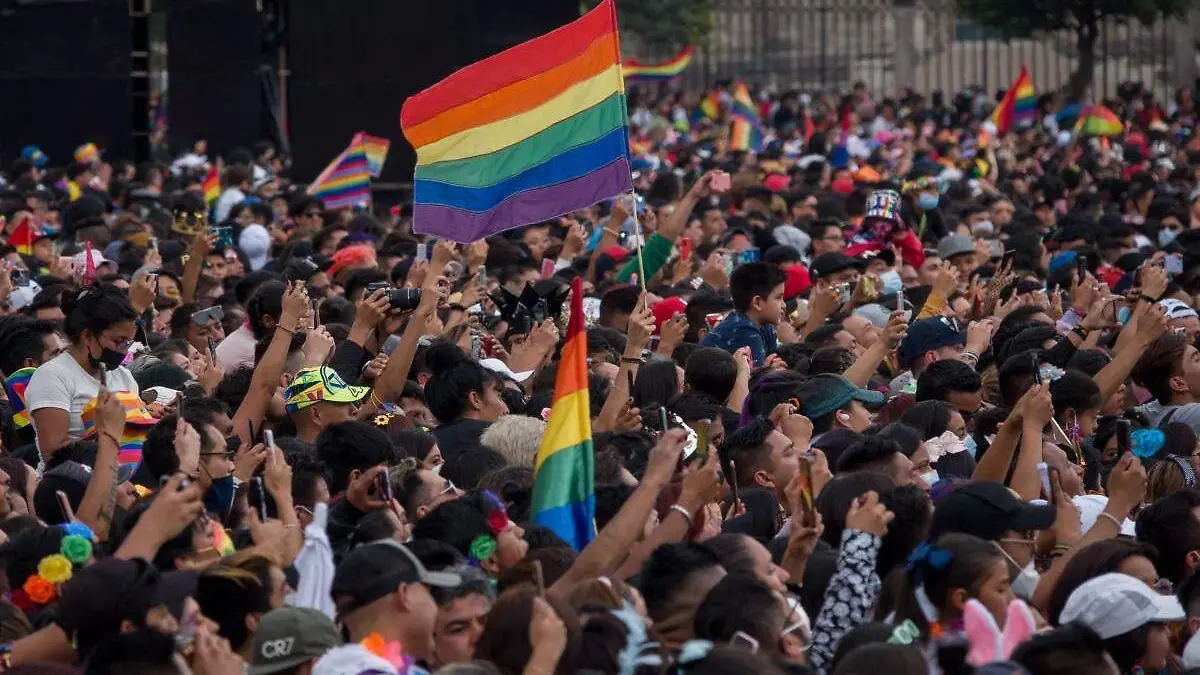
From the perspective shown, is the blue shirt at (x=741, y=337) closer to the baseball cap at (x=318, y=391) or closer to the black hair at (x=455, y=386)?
the black hair at (x=455, y=386)

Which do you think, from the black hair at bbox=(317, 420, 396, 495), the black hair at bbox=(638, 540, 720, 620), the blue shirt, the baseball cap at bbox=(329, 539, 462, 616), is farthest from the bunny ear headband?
the blue shirt

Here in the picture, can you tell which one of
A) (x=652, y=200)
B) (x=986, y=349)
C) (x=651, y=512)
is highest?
(x=651, y=512)

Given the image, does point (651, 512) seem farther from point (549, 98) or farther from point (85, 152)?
point (85, 152)

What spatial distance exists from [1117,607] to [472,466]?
2.59m

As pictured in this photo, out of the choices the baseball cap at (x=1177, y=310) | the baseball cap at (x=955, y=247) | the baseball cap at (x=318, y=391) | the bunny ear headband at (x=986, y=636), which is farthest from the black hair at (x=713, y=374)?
the baseball cap at (x=955, y=247)

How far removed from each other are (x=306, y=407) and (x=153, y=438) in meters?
1.27

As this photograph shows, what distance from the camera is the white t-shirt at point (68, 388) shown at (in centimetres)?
848

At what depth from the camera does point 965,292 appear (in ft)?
44.5

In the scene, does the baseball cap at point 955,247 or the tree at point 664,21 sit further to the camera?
the tree at point 664,21

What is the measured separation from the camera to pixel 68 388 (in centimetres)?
853

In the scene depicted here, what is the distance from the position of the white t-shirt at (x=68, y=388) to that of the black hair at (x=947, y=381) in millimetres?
3206

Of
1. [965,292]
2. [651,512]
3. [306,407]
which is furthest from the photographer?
[965,292]

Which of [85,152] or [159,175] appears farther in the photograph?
[85,152]

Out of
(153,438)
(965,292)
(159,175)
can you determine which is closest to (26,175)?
(159,175)
